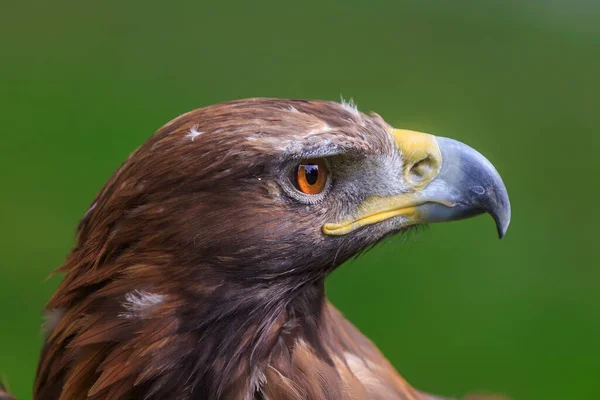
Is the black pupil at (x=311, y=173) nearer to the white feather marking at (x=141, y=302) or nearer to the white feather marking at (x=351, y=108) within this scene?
the white feather marking at (x=351, y=108)

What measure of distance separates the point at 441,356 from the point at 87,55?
3.61 meters

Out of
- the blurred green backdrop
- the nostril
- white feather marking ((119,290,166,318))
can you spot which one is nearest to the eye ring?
the nostril

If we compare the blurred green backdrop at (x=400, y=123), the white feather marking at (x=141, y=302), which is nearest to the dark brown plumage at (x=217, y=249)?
the white feather marking at (x=141, y=302)

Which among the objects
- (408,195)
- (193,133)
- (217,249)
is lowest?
(217,249)

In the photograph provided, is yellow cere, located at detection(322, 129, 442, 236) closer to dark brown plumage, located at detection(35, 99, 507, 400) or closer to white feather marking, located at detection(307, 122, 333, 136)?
dark brown plumage, located at detection(35, 99, 507, 400)

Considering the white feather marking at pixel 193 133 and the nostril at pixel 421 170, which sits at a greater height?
the white feather marking at pixel 193 133

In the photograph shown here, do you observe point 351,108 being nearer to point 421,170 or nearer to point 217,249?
point 421,170

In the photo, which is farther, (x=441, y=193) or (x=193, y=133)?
(x=441, y=193)

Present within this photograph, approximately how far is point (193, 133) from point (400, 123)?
3.68 metres

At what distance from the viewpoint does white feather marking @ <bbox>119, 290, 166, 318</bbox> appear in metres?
1.82

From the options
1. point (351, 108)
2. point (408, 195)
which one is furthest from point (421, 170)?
point (351, 108)

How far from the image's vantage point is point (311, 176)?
185 centimetres

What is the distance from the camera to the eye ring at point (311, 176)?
1.82 metres

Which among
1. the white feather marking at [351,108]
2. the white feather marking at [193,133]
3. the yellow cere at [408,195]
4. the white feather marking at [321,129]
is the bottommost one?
the yellow cere at [408,195]
